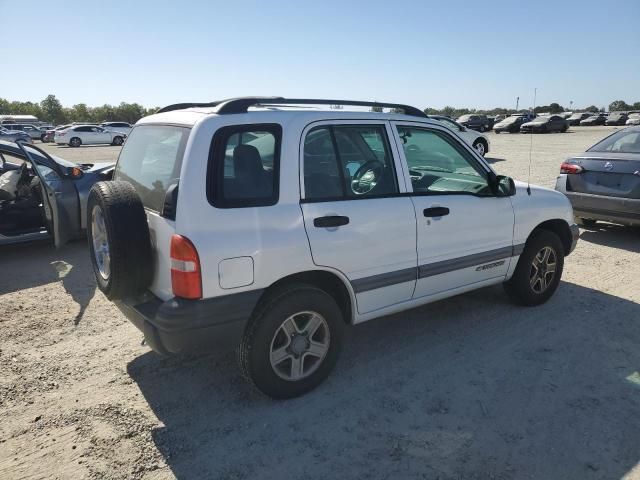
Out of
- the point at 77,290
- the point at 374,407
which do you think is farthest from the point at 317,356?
the point at 77,290

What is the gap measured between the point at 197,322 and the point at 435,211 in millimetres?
1914

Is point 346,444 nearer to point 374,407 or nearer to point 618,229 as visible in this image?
point 374,407

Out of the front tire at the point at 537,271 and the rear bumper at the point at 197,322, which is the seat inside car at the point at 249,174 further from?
the front tire at the point at 537,271

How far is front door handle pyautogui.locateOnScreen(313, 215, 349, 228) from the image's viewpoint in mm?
2979

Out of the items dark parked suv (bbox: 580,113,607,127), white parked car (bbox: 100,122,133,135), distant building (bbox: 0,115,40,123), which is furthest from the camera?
dark parked suv (bbox: 580,113,607,127)

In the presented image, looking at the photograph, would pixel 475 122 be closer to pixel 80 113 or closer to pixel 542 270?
pixel 542 270

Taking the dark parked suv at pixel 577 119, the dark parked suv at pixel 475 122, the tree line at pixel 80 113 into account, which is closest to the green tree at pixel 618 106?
the dark parked suv at pixel 577 119

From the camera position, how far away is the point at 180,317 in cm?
264

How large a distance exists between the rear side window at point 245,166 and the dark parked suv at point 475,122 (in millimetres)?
37928

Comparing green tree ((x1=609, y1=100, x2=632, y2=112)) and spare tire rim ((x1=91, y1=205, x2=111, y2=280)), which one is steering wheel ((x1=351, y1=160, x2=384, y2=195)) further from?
green tree ((x1=609, y1=100, x2=632, y2=112))

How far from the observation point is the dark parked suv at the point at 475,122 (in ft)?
128

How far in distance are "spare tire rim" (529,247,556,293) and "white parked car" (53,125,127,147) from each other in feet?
106

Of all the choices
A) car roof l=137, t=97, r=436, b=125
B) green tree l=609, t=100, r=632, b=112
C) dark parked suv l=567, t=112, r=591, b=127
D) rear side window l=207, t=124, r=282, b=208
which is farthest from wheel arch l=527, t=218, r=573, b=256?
green tree l=609, t=100, r=632, b=112

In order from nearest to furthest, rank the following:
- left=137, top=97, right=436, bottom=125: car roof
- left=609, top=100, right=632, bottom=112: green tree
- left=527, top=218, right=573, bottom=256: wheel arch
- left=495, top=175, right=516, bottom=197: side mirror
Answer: left=137, top=97, right=436, bottom=125: car roof
left=495, top=175, right=516, bottom=197: side mirror
left=527, top=218, right=573, bottom=256: wheel arch
left=609, top=100, right=632, bottom=112: green tree
